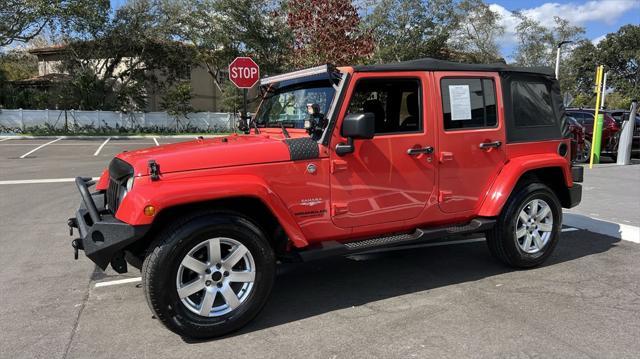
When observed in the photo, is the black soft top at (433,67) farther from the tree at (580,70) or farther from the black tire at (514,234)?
the tree at (580,70)

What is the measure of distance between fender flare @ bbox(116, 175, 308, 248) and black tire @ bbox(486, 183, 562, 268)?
2.33 meters

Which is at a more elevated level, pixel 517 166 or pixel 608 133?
pixel 608 133

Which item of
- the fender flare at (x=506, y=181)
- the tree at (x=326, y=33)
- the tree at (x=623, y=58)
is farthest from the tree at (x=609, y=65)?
the fender flare at (x=506, y=181)

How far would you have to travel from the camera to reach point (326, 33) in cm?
1636

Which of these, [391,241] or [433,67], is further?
[433,67]

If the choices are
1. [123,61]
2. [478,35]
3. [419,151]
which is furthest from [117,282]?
[478,35]

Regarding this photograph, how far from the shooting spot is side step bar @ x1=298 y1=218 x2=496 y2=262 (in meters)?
3.88

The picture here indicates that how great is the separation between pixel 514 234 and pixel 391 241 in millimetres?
1404

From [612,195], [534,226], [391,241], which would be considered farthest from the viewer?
[612,195]

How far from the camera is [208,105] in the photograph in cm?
3647

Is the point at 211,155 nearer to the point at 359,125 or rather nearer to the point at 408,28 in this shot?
the point at 359,125

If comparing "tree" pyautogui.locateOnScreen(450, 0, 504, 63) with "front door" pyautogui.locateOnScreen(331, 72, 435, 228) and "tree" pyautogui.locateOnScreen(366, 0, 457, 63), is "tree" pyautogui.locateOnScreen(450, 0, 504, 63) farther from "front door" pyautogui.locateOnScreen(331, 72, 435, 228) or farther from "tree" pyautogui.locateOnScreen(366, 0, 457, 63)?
"front door" pyautogui.locateOnScreen(331, 72, 435, 228)

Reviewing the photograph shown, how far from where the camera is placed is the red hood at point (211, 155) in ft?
11.3

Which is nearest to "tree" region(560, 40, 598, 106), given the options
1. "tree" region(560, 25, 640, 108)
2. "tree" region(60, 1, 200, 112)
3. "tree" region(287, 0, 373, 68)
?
"tree" region(560, 25, 640, 108)
